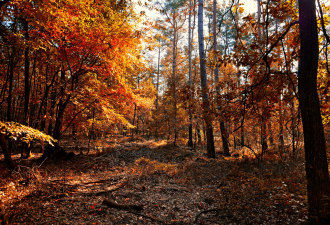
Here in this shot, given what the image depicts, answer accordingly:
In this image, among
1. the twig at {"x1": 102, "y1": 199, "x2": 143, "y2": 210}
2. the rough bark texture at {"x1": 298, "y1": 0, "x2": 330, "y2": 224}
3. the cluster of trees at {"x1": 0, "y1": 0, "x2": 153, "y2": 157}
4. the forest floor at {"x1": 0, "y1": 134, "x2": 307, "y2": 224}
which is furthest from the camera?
the cluster of trees at {"x1": 0, "y1": 0, "x2": 153, "y2": 157}

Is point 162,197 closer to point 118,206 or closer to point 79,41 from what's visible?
point 118,206

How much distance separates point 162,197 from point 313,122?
451 cm

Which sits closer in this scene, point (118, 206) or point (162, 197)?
point (118, 206)

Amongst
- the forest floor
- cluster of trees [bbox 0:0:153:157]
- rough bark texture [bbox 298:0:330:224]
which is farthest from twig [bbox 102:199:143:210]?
cluster of trees [bbox 0:0:153:157]

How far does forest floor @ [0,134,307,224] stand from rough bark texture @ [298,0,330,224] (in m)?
1.12

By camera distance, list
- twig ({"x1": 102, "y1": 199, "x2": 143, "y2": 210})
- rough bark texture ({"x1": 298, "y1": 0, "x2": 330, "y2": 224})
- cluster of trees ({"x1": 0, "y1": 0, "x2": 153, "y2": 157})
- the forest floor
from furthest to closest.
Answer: cluster of trees ({"x1": 0, "y1": 0, "x2": 153, "y2": 157}) → twig ({"x1": 102, "y1": 199, "x2": 143, "y2": 210}) → the forest floor → rough bark texture ({"x1": 298, "y1": 0, "x2": 330, "y2": 224})

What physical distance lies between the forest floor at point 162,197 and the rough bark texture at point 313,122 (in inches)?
44.0

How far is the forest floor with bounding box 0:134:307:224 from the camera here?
13.5ft

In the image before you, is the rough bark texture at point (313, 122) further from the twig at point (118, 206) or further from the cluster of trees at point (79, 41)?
the cluster of trees at point (79, 41)

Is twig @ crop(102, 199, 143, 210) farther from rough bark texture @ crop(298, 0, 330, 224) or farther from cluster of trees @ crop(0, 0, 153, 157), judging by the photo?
cluster of trees @ crop(0, 0, 153, 157)

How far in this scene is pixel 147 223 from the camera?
13.6 feet

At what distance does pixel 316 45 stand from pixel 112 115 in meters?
7.30

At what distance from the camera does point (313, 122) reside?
9.77ft

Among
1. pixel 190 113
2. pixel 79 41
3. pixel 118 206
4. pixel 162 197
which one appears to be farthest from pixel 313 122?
pixel 79 41
